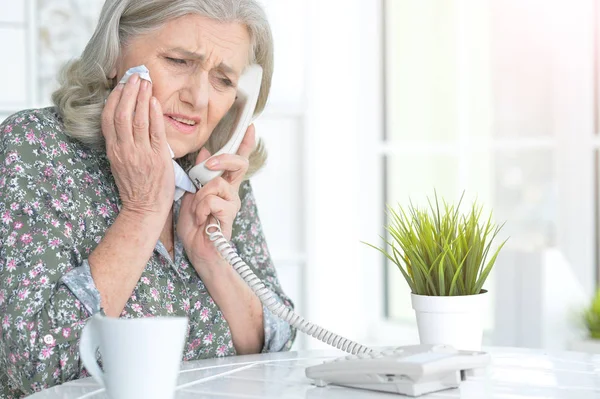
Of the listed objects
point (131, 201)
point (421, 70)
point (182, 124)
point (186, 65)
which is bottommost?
point (131, 201)

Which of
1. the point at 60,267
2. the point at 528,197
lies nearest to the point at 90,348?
the point at 60,267

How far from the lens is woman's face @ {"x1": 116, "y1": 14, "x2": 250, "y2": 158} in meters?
1.76

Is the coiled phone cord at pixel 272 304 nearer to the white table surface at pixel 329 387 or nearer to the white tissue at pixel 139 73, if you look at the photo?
the white table surface at pixel 329 387

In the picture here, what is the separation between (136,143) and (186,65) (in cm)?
22

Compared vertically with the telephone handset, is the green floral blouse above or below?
below

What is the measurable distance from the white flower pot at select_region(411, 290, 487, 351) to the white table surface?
6 cm

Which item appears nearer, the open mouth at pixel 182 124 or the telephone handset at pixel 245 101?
the open mouth at pixel 182 124

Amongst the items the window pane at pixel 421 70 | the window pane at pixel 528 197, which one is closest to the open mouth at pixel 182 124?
the window pane at pixel 528 197

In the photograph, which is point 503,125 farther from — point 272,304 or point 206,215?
point 272,304

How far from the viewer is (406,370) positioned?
46.1 inches

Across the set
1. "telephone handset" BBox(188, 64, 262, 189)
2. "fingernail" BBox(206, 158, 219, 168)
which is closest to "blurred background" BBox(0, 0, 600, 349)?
"telephone handset" BBox(188, 64, 262, 189)

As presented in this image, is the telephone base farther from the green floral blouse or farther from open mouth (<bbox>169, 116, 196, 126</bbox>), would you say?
open mouth (<bbox>169, 116, 196, 126</bbox>)

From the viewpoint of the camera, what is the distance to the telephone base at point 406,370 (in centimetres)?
118

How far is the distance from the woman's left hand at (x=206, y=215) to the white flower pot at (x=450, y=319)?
502mm
